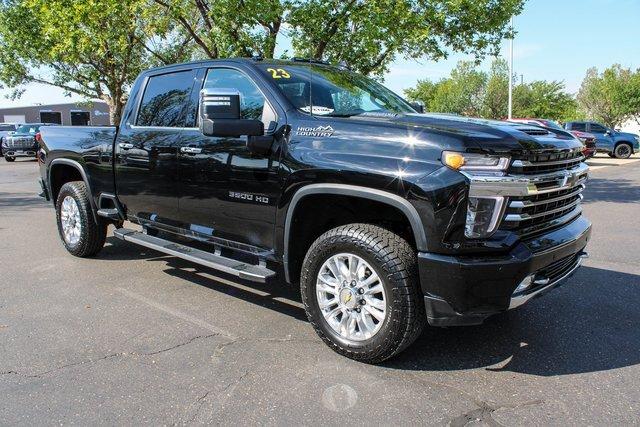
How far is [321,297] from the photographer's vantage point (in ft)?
12.6

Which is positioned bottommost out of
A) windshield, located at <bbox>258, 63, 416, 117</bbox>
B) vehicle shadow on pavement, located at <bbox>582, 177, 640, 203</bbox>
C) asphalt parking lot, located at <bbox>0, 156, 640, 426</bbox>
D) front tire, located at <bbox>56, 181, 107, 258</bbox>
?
asphalt parking lot, located at <bbox>0, 156, 640, 426</bbox>

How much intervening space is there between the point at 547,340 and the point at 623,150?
28.1 meters

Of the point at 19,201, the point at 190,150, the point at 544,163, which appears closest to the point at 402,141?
the point at 544,163

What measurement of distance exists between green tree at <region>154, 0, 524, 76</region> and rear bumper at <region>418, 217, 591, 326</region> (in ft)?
27.6

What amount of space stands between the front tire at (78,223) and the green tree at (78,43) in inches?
223

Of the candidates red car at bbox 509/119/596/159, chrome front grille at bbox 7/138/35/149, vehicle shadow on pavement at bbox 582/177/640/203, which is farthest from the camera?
chrome front grille at bbox 7/138/35/149

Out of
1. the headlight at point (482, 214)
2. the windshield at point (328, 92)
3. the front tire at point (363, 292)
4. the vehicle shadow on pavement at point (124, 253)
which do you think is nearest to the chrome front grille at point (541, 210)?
the headlight at point (482, 214)

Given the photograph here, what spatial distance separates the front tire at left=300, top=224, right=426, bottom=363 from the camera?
11.2 feet

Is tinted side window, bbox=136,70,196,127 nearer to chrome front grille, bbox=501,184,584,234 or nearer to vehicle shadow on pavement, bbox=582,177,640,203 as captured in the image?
chrome front grille, bbox=501,184,584,234

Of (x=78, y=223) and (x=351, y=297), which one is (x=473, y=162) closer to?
(x=351, y=297)

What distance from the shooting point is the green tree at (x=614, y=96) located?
4634 cm

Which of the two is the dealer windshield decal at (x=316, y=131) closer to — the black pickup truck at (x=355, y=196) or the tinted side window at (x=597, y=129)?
the black pickup truck at (x=355, y=196)

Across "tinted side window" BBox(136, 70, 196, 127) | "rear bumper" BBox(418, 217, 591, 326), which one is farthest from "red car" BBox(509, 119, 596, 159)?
"tinted side window" BBox(136, 70, 196, 127)

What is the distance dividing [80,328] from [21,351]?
1.61ft
